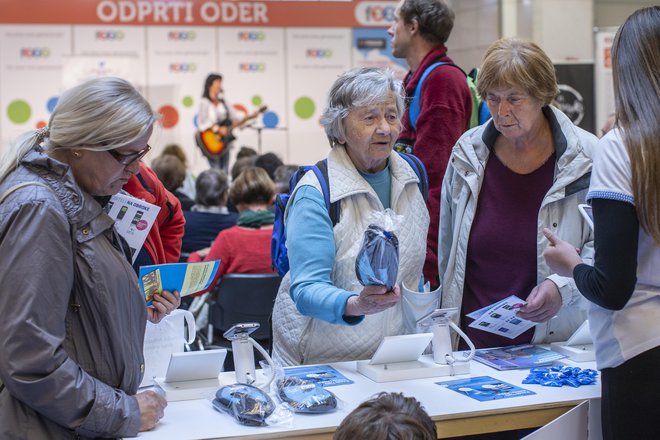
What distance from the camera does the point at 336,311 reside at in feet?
8.22

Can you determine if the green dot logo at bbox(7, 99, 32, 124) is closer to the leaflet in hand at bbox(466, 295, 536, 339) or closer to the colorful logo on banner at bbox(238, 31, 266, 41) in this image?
the colorful logo on banner at bbox(238, 31, 266, 41)

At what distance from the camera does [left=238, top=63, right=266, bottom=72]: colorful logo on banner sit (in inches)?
355

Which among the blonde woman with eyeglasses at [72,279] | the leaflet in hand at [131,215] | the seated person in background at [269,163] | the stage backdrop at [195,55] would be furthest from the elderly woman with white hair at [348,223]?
the stage backdrop at [195,55]

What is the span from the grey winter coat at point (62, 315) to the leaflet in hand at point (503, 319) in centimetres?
113

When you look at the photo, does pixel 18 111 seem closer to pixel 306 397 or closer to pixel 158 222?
pixel 158 222

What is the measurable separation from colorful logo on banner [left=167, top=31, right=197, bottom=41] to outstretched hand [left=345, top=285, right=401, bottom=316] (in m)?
6.82

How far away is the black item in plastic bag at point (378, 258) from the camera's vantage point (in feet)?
7.82

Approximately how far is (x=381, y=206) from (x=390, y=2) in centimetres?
684

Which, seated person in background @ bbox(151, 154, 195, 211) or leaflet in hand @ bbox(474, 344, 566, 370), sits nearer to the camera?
leaflet in hand @ bbox(474, 344, 566, 370)

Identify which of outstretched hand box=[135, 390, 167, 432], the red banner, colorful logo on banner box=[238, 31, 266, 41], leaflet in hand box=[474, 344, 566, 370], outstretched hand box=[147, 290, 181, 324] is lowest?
leaflet in hand box=[474, 344, 566, 370]

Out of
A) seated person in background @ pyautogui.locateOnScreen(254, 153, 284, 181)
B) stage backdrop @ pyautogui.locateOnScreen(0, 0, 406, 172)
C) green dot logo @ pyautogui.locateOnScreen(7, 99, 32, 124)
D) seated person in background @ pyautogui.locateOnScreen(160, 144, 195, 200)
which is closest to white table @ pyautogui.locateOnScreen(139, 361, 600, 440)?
seated person in background @ pyautogui.locateOnScreen(254, 153, 284, 181)

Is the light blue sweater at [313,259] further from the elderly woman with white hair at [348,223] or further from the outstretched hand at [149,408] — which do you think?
the outstretched hand at [149,408]

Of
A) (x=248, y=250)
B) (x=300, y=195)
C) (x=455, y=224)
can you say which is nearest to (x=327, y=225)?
(x=300, y=195)

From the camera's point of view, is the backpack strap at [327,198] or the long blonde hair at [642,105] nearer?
the long blonde hair at [642,105]
